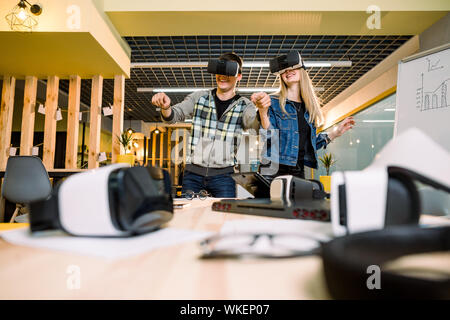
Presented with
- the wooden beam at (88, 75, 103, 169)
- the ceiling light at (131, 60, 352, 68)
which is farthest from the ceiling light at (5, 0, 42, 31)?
the ceiling light at (131, 60, 352, 68)

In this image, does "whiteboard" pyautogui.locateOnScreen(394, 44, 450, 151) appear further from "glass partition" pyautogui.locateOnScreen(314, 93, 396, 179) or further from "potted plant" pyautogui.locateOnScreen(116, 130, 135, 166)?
"potted plant" pyautogui.locateOnScreen(116, 130, 135, 166)

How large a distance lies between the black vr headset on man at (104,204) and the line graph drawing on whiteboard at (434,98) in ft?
8.65

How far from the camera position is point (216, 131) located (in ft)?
5.33

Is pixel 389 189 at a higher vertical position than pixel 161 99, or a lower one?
lower

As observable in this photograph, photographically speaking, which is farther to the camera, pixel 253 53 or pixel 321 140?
pixel 253 53

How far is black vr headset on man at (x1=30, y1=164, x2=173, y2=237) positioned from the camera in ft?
1.10

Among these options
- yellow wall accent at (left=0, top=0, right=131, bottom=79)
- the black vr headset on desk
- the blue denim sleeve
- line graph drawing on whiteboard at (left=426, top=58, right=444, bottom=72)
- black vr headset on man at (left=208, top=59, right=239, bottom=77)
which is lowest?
the black vr headset on desk

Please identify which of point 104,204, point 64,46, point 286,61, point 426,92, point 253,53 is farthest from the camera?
point 253,53

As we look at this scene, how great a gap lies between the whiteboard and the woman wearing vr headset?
1.16m

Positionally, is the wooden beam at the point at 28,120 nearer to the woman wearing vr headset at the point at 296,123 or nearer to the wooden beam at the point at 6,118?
the wooden beam at the point at 6,118

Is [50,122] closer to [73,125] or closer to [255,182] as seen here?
[73,125]

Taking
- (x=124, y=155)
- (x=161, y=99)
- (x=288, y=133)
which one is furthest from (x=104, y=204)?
(x=124, y=155)

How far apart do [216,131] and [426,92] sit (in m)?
2.02
